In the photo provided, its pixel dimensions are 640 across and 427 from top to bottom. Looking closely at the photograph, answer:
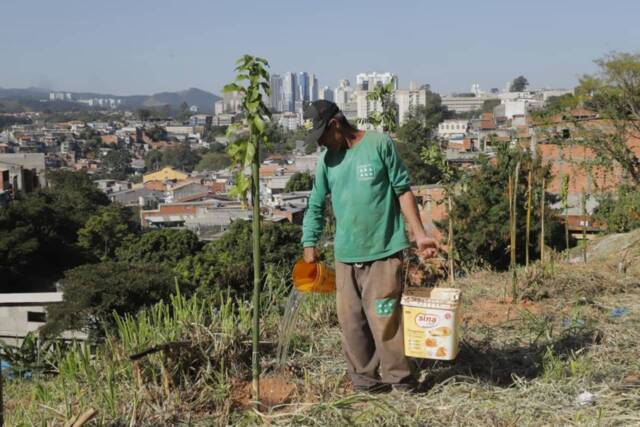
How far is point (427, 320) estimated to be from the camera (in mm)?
3166

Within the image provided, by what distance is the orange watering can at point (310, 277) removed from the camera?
11.3 ft

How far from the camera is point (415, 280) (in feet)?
22.9

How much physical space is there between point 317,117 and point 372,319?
35.6 inches

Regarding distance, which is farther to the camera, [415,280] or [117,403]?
[415,280]

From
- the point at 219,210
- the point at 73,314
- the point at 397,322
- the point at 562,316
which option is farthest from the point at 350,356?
the point at 219,210

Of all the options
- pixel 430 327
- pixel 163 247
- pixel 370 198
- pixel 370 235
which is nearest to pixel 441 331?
pixel 430 327

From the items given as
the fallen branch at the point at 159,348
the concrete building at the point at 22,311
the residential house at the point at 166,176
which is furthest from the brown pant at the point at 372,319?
the residential house at the point at 166,176

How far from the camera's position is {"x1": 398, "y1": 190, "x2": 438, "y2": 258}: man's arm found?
3287mm

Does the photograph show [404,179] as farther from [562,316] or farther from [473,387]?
[562,316]

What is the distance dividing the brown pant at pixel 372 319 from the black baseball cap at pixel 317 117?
587 millimetres

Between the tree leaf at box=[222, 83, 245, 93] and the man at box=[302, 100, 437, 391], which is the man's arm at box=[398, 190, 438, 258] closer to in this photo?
the man at box=[302, 100, 437, 391]

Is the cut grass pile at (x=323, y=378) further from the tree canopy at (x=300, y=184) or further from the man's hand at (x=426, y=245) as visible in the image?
the tree canopy at (x=300, y=184)

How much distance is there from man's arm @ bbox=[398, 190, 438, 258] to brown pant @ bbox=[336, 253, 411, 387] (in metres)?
0.12

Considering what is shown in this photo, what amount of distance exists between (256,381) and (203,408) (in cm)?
27
